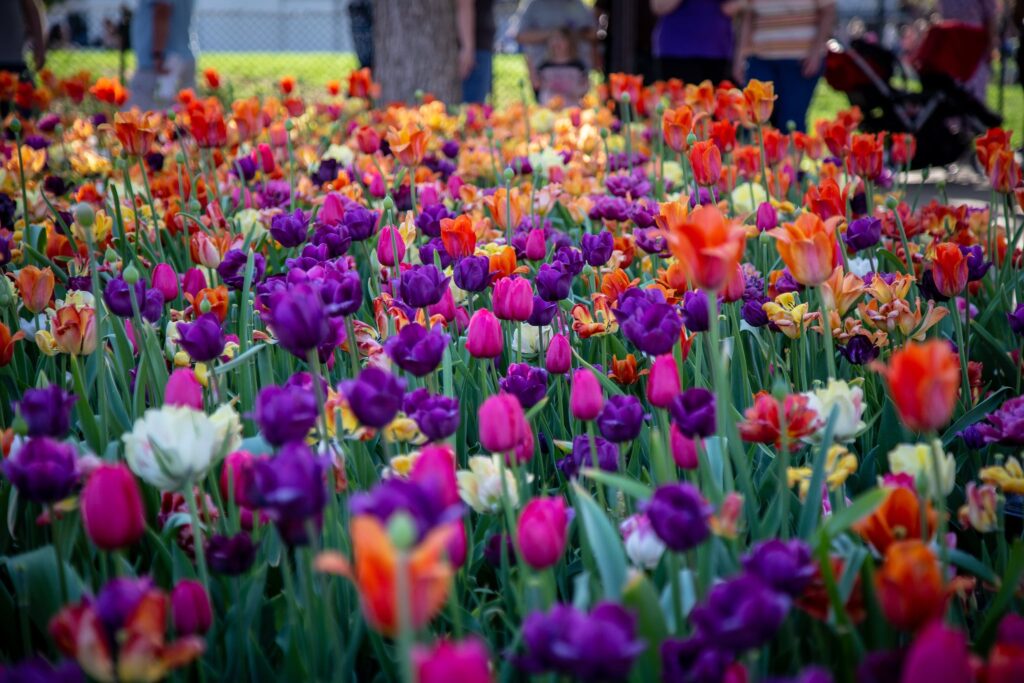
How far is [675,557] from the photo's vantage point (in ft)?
3.08

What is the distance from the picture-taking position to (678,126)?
7.74 feet

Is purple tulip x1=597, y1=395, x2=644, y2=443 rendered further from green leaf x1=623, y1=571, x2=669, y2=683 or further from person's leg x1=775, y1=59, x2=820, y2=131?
person's leg x1=775, y1=59, x2=820, y2=131

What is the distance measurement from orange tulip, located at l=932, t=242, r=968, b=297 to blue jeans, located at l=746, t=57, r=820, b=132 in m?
3.14

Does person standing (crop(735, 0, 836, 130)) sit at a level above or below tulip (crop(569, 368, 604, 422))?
above

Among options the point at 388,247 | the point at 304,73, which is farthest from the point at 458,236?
the point at 304,73

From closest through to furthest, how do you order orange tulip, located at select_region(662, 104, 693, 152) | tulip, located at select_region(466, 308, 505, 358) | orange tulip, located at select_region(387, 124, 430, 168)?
tulip, located at select_region(466, 308, 505, 358) < orange tulip, located at select_region(387, 124, 430, 168) < orange tulip, located at select_region(662, 104, 693, 152)

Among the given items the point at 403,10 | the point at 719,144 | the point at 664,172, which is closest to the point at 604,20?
the point at 403,10

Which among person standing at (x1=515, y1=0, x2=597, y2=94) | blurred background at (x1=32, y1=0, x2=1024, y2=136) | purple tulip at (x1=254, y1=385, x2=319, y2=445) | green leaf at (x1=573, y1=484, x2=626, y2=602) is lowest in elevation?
green leaf at (x1=573, y1=484, x2=626, y2=602)

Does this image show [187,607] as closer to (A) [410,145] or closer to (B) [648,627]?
(B) [648,627]

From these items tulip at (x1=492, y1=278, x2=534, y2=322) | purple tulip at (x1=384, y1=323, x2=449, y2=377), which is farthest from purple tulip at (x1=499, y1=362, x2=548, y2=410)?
purple tulip at (x1=384, y1=323, x2=449, y2=377)

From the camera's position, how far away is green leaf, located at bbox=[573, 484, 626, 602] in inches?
36.7

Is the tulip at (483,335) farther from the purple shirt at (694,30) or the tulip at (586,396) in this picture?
the purple shirt at (694,30)

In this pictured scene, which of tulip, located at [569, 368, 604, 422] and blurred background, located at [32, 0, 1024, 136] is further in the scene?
blurred background, located at [32, 0, 1024, 136]

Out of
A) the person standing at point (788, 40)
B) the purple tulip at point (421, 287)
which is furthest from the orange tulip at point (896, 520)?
the person standing at point (788, 40)
